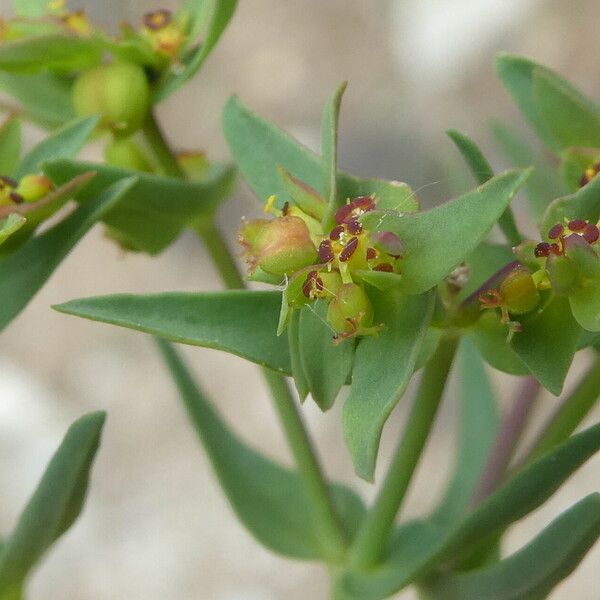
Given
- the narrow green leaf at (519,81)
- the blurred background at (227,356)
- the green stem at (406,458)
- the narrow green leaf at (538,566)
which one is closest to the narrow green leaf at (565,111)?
the narrow green leaf at (519,81)

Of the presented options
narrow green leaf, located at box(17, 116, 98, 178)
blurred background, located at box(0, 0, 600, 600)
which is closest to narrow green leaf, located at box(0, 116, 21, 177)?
narrow green leaf, located at box(17, 116, 98, 178)

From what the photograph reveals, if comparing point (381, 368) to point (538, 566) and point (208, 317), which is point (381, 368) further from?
point (538, 566)

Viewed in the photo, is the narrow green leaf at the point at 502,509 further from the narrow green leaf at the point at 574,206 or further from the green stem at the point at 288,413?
the narrow green leaf at the point at 574,206

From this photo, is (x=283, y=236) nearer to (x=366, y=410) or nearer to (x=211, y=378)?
(x=366, y=410)

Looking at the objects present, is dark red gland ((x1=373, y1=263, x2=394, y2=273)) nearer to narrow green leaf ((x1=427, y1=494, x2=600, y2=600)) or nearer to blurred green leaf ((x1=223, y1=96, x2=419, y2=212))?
blurred green leaf ((x1=223, y1=96, x2=419, y2=212))

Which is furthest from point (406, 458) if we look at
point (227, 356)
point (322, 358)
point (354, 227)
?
point (227, 356)

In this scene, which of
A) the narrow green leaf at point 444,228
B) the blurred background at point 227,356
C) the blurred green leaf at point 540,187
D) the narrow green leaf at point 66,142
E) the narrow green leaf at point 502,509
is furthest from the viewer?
the blurred background at point 227,356
